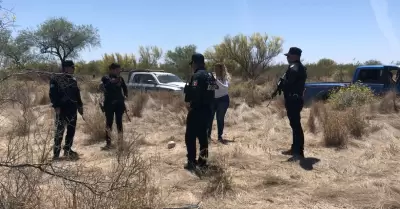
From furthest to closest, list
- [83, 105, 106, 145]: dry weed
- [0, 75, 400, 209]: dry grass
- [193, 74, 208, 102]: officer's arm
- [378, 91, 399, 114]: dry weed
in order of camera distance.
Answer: [378, 91, 399, 114]: dry weed
[83, 105, 106, 145]: dry weed
[193, 74, 208, 102]: officer's arm
[0, 75, 400, 209]: dry grass

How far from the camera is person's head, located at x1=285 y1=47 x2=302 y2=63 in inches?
255

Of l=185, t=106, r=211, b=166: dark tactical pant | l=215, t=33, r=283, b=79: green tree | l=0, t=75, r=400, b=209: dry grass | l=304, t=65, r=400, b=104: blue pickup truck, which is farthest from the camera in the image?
l=215, t=33, r=283, b=79: green tree

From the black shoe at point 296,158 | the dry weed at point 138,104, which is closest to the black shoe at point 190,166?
the black shoe at point 296,158

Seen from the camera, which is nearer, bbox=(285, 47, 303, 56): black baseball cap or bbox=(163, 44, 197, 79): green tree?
bbox=(285, 47, 303, 56): black baseball cap

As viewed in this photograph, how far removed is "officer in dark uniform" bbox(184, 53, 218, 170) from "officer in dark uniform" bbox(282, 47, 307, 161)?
130cm

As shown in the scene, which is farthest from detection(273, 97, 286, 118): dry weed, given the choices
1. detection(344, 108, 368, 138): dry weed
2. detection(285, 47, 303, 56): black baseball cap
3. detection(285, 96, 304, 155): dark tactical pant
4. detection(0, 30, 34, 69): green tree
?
detection(0, 30, 34, 69): green tree

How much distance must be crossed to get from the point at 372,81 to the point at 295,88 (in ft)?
24.5

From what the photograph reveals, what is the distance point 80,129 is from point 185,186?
5.33m

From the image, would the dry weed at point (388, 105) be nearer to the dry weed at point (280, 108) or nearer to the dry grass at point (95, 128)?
the dry weed at point (280, 108)

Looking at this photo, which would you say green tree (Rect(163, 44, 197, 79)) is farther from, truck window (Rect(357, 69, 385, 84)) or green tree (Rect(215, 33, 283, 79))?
truck window (Rect(357, 69, 385, 84))

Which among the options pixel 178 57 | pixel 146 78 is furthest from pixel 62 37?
pixel 146 78

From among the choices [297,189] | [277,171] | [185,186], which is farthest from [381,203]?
[185,186]

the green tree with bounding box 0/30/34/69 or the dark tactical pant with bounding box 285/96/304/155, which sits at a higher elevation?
the green tree with bounding box 0/30/34/69

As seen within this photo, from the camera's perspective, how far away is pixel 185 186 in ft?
16.7
